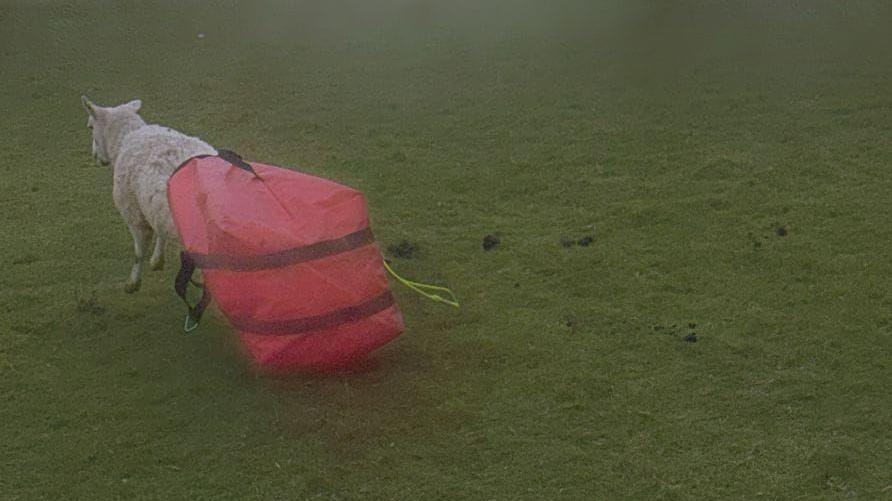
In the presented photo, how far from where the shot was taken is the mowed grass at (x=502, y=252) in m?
4.35

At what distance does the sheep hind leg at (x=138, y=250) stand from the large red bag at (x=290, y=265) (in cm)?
93

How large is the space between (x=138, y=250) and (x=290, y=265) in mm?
1543

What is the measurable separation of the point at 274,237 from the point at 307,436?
83cm

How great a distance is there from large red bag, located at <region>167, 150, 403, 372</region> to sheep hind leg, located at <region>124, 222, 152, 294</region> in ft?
3.06

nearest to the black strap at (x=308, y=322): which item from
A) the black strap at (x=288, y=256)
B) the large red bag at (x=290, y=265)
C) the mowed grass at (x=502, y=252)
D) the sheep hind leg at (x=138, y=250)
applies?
the large red bag at (x=290, y=265)

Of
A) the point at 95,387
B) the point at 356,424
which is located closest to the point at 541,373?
the point at 356,424

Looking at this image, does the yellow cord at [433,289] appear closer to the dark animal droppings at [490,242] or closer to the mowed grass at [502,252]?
the mowed grass at [502,252]

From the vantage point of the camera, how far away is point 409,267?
19.0 ft

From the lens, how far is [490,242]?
5.95m

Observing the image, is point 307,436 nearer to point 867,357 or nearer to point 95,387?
point 95,387

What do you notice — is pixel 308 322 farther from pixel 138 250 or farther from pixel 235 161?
pixel 138 250

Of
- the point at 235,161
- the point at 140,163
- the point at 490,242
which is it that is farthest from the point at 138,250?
the point at 490,242

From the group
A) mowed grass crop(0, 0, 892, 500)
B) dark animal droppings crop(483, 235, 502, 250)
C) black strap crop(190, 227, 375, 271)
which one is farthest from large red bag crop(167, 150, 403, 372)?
dark animal droppings crop(483, 235, 502, 250)

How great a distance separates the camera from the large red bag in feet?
14.6
